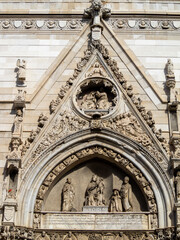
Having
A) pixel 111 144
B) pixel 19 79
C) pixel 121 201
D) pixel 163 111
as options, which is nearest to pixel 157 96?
pixel 163 111

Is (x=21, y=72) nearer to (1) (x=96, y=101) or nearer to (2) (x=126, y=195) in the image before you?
(1) (x=96, y=101)

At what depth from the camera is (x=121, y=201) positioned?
1077 centimetres

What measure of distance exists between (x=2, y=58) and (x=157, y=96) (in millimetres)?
4149

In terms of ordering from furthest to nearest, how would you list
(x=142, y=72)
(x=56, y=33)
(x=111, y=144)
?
(x=56, y=33), (x=142, y=72), (x=111, y=144)

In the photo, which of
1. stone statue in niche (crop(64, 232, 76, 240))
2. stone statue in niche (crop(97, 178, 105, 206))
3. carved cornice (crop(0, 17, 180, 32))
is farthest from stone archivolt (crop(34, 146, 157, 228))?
carved cornice (crop(0, 17, 180, 32))

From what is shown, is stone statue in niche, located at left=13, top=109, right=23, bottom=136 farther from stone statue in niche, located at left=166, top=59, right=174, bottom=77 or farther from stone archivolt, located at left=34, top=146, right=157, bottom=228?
stone statue in niche, located at left=166, top=59, right=174, bottom=77

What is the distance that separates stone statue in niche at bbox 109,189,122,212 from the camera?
418 inches

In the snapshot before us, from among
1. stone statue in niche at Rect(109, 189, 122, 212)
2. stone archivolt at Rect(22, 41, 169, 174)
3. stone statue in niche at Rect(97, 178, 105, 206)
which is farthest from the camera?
stone archivolt at Rect(22, 41, 169, 174)

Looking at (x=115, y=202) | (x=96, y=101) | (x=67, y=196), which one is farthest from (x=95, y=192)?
(x=96, y=101)

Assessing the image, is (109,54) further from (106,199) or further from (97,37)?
(106,199)

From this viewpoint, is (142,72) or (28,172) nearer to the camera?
(28,172)

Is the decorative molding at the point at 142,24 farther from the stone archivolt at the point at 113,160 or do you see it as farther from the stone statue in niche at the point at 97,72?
the stone archivolt at the point at 113,160

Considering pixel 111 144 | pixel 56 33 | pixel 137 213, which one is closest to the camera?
pixel 137 213

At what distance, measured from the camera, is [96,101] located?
468 inches
